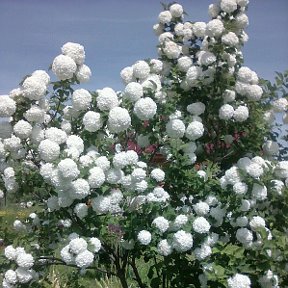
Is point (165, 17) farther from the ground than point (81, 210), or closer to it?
farther from the ground

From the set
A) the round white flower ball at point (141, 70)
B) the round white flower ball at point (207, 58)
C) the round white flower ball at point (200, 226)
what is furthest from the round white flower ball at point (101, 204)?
the round white flower ball at point (207, 58)

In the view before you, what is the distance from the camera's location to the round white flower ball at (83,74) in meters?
3.12

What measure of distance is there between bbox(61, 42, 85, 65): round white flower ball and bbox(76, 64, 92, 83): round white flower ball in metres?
0.05

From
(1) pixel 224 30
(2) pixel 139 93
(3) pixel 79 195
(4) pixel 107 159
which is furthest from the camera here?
(1) pixel 224 30


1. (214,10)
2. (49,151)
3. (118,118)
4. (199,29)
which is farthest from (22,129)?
(214,10)

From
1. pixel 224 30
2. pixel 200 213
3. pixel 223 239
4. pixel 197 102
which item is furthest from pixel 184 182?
pixel 224 30

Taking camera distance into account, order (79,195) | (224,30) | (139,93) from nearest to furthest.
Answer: (79,195), (139,93), (224,30)

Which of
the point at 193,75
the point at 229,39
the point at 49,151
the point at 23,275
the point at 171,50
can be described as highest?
the point at 171,50

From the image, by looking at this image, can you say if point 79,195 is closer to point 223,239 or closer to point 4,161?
point 4,161

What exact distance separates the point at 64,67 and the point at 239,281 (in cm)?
157

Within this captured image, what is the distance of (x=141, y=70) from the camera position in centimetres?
319

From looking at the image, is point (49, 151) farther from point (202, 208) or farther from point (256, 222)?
point (256, 222)

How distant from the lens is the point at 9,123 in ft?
9.75

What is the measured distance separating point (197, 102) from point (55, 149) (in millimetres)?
1194
